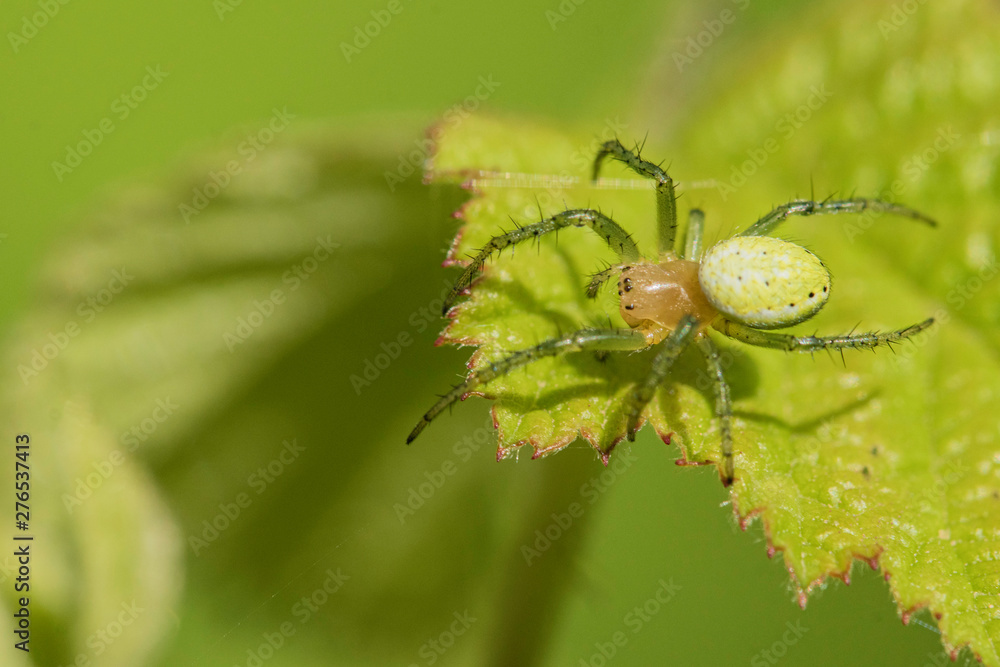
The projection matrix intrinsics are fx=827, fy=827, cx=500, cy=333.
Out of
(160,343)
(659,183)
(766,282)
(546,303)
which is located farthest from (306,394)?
(766,282)

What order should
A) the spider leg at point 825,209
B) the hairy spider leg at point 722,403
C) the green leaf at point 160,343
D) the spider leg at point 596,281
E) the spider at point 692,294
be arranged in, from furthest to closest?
the spider leg at point 825,209 → the spider leg at point 596,281 → the green leaf at point 160,343 → the spider at point 692,294 → the hairy spider leg at point 722,403

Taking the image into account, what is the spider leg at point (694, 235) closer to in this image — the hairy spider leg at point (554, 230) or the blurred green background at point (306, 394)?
the hairy spider leg at point (554, 230)

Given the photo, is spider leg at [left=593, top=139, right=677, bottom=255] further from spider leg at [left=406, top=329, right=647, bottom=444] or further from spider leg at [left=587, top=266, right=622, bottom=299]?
spider leg at [left=406, top=329, right=647, bottom=444]

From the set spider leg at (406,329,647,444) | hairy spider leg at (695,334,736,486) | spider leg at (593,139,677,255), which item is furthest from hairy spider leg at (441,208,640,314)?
hairy spider leg at (695,334,736,486)

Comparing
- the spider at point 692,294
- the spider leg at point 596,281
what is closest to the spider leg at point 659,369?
the spider at point 692,294

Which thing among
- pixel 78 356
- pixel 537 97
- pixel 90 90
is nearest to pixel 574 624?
pixel 78 356

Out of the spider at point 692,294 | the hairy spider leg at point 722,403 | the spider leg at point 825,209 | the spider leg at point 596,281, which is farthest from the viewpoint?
the spider leg at point 825,209

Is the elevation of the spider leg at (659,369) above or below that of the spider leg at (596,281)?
below
